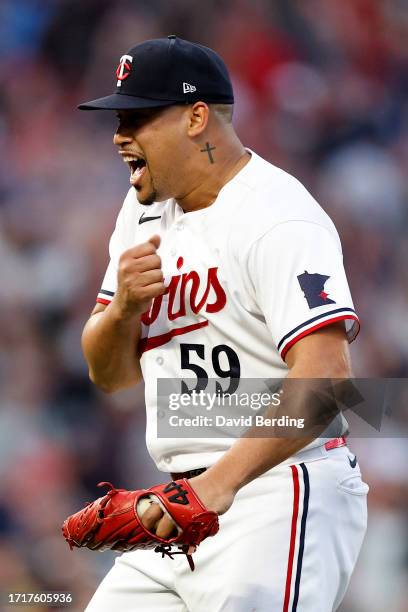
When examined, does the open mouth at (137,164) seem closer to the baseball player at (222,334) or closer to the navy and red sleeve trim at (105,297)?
the baseball player at (222,334)

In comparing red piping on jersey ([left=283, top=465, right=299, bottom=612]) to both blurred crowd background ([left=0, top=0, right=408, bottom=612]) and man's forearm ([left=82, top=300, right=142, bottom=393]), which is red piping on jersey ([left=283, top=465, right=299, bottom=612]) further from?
blurred crowd background ([left=0, top=0, right=408, bottom=612])

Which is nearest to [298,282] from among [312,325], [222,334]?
[312,325]

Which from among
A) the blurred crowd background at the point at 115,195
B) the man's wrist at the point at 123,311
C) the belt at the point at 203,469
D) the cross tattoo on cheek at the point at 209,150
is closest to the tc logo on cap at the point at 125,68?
the cross tattoo on cheek at the point at 209,150

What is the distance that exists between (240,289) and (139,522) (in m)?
0.55

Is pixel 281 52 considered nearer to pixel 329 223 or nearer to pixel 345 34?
pixel 345 34

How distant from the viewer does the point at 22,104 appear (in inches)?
201

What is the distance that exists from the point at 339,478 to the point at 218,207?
26.6 inches

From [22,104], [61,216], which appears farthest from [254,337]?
[22,104]

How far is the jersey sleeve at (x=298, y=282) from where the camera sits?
204cm

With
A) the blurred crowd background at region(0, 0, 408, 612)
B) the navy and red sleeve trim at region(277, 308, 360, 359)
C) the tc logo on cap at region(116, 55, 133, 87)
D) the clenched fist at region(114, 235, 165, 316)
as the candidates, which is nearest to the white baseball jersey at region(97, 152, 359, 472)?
the navy and red sleeve trim at region(277, 308, 360, 359)

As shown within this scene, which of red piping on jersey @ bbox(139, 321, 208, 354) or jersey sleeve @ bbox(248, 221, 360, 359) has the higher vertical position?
jersey sleeve @ bbox(248, 221, 360, 359)

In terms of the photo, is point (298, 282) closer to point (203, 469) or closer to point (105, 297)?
point (203, 469)

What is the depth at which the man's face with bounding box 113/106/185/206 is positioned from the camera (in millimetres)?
2322

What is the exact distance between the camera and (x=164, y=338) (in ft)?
7.75
